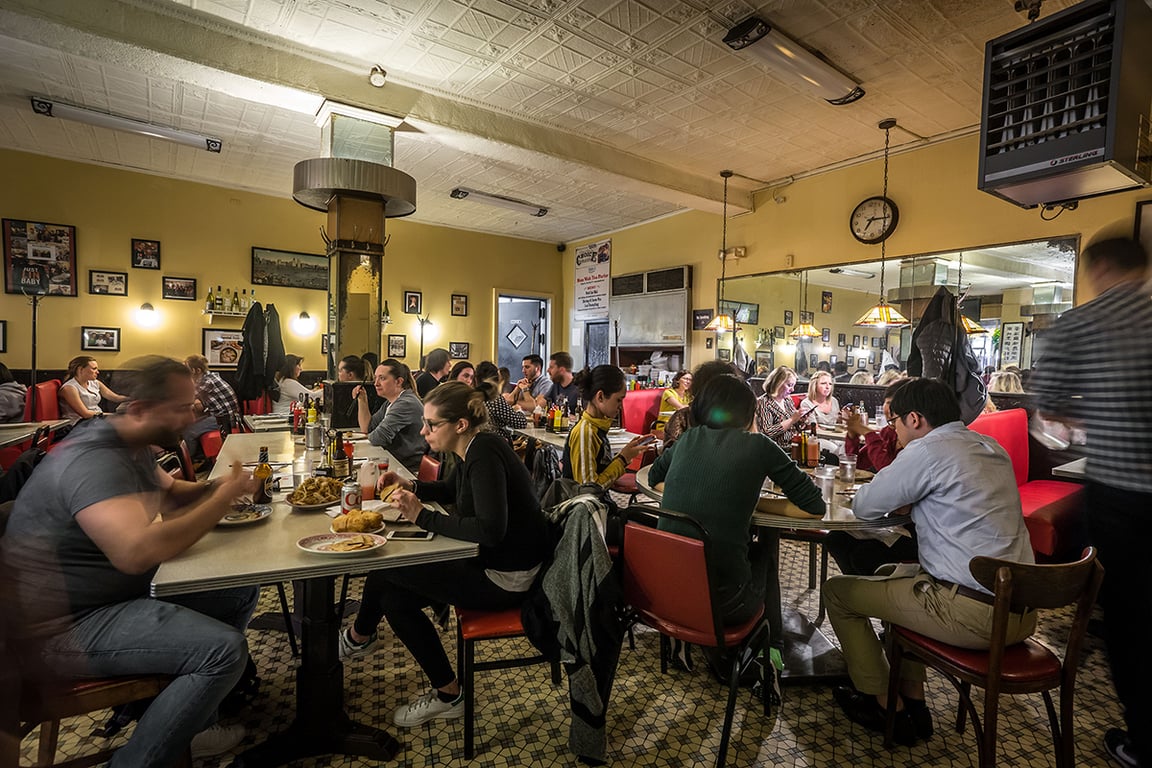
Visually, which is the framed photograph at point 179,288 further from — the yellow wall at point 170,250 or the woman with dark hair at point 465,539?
the woman with dark hair at point 465,539

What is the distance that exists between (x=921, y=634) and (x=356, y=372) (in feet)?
14.1

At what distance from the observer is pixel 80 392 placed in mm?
5805

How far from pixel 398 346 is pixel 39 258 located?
170 inches

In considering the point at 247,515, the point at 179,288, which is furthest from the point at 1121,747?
the point at 179,288

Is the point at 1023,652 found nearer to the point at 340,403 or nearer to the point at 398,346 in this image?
the point at 340,403

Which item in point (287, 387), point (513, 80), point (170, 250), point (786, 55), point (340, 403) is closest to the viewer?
point (786, 55)

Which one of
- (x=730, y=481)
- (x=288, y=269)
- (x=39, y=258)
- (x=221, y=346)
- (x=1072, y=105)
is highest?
(x=1072, y=105)

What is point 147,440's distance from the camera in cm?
176

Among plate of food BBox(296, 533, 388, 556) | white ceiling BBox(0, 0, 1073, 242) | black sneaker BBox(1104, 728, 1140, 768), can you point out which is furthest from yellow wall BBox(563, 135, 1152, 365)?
plate of food BBox(296, 533, 388, 556)

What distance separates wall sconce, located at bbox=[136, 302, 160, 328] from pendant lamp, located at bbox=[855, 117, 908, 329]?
8460mm

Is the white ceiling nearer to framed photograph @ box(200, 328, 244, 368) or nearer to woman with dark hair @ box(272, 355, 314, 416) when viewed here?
framed photograph @ box(200, 328, 244, 368)

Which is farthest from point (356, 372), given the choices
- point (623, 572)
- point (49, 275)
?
point (49, 275)

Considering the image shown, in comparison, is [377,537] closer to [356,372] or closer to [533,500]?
[533,500]

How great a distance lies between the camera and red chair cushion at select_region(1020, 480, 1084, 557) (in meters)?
3.66
